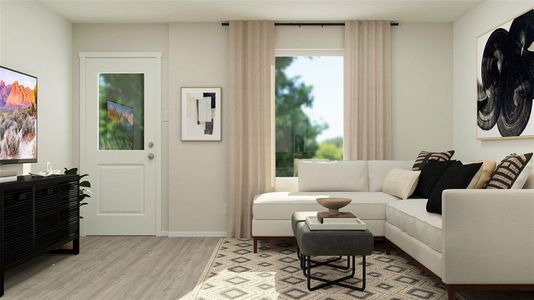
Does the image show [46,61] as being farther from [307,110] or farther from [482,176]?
[482,176]

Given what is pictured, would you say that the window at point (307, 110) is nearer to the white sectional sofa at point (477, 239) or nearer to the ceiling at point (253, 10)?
the ceiling at point (253, 10)

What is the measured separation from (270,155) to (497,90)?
90.7 inches

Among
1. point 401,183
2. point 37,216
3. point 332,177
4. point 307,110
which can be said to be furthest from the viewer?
point 307,110

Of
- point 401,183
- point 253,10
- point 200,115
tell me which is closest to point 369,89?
point 401,183

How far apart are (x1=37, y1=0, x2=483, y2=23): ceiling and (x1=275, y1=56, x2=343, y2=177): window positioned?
548 millimetres

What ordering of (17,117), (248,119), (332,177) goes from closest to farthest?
(17,117) < (332,177) < (248,119)

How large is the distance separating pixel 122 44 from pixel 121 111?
762 mm

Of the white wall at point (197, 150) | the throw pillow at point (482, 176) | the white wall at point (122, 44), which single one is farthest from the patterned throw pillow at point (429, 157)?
the white wall at point (122, 44)

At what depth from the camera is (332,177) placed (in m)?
4.54

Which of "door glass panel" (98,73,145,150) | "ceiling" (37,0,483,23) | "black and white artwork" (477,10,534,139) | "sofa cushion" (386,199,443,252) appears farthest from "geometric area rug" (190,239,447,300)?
"ceiling" (37,0,483,23)

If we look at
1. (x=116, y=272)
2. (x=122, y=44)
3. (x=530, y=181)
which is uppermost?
(x=122, y=44)

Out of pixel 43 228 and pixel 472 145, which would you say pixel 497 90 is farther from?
pixel 43 228

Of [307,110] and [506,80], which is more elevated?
[506,80]

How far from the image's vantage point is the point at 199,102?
190 inches
